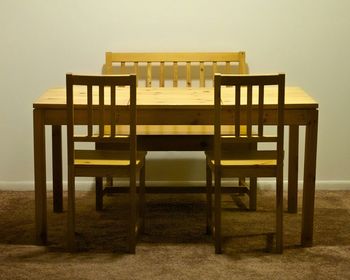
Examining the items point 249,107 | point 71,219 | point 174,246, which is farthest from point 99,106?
point 174,246

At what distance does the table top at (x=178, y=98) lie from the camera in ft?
11.9

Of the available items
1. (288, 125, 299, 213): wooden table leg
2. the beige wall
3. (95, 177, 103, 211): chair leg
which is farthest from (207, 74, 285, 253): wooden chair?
the beige wall

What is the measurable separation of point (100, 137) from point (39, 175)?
44 cm

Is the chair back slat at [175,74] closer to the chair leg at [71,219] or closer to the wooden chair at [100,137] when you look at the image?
the wooden chair at [100,137]

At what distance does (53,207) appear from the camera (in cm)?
438

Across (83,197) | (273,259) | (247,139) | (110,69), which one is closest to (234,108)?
(247,139)

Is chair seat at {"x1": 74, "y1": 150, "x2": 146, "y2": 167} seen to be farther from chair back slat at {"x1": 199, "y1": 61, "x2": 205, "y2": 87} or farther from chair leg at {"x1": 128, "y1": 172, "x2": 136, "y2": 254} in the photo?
chair back slat at {"x1": 199, "y1": 61, "x2": 205, "y2": 87}

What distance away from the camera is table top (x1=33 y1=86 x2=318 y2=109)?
3.63m

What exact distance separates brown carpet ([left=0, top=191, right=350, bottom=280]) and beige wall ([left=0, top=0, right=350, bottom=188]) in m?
0.80

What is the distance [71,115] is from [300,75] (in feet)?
6.04

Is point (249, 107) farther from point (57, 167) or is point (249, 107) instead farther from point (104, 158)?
point (57, 167)

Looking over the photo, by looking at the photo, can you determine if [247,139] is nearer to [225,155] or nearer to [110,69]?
[225,155]

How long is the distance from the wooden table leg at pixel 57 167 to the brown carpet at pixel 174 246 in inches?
3.6

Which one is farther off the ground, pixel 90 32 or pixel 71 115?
pixel 90 32
